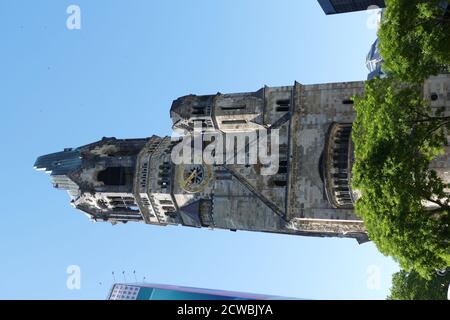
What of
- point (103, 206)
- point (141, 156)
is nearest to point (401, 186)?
point (141, 156)

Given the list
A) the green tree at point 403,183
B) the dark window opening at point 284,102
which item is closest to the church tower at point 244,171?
the dark window opening at point 284,102

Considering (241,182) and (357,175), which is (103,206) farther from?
(357,175)

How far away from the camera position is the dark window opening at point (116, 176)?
47125mm

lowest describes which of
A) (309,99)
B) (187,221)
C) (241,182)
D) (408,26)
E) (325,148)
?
(187,221)

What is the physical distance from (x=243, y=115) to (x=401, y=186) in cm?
1766

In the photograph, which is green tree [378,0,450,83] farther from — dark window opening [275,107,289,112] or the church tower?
dark window opening [275,107,289,112]

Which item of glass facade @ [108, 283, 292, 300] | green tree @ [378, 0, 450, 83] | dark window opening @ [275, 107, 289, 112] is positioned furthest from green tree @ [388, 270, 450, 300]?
green tree @ [378, 0, 450, 83]

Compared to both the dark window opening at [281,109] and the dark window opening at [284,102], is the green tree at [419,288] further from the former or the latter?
the dark window opening at [284,102]

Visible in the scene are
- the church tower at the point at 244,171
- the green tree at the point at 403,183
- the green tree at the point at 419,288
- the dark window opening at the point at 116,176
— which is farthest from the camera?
the green tree at the point at 419,288

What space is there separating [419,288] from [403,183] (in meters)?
A: 31.7

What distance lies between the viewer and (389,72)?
31.9 m

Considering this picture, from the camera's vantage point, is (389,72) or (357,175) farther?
(389,72)

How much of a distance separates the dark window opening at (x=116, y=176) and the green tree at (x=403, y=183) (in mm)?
22495
